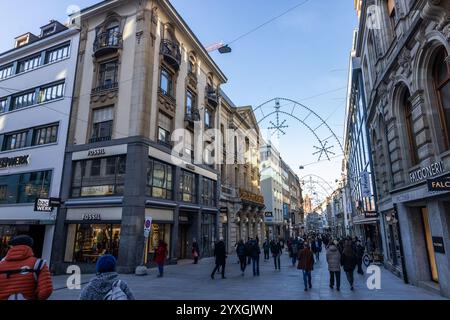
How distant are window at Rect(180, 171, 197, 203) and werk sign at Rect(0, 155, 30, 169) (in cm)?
1164

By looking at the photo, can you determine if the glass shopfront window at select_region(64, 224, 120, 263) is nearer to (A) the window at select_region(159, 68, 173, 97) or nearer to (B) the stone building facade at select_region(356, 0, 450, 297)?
(A) the window at select_region(159, 68, 173, 97)

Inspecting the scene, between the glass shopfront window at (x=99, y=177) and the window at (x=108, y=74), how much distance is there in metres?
5.31

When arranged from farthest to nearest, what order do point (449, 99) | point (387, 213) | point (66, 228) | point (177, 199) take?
point (177, 199)
point (66, 228)
point (387, 213)
point (449, 99)

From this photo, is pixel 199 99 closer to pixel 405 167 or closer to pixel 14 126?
pixel 14 126

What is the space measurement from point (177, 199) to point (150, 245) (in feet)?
13.2

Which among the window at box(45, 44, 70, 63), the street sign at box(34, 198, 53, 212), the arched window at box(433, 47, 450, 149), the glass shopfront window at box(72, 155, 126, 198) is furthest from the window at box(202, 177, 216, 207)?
the arched window at box(433, 47, 450, 149)

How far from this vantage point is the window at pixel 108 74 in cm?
2017

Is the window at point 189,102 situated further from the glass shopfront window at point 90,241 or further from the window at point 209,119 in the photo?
the glass shopfront window at point 90,241

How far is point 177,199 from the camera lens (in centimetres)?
2100

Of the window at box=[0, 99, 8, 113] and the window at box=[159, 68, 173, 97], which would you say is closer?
the window at box=[159, 68, 173, 97]

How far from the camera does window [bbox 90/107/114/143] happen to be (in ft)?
63.8

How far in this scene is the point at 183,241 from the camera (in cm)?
2314

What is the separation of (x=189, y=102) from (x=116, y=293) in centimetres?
2282
